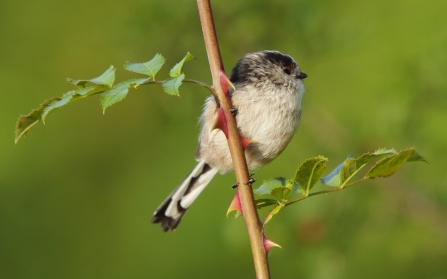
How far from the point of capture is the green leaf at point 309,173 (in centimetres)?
170

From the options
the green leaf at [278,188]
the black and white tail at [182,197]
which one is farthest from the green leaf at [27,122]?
the black and white tail at [182,197]

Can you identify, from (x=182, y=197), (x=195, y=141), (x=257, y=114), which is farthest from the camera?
(x=195, y=141)

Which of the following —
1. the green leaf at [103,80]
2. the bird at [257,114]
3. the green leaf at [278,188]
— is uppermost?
the bird at [257,114]

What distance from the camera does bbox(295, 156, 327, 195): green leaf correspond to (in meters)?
1.70

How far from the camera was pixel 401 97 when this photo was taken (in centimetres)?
367

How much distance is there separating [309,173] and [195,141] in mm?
4255

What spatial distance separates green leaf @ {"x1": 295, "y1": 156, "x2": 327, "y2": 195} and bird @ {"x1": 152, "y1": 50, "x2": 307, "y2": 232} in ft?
4.25

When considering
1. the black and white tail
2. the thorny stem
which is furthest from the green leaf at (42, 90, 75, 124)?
the black and white tail

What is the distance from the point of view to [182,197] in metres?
3.98

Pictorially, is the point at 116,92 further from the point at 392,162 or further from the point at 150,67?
the point at 392,162

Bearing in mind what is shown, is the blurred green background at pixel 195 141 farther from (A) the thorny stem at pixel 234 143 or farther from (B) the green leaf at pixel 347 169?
(A) the thorny stem at pixel 234 143

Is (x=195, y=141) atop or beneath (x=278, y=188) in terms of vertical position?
atop

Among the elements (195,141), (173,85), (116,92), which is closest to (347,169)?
(173,85)

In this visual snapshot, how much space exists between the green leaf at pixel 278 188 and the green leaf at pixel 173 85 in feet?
1.29
